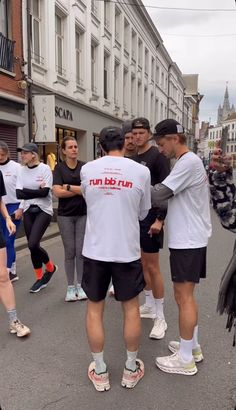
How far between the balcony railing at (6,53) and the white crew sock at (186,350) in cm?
1027

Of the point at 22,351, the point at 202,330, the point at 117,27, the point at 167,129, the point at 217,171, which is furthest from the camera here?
the point at 117,27

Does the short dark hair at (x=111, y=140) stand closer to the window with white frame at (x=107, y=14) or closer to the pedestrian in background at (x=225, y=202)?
the pedestrian in background at (x=225, y=202)

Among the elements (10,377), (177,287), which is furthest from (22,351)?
(177,287)

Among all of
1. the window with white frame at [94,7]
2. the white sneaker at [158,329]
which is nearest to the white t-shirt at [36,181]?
the white sneaker at [158,329]

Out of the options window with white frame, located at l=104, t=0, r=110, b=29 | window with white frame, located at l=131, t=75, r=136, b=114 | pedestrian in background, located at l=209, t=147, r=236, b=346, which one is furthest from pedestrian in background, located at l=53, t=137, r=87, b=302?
window with white frame, located at l=131, t=75, r=136, b=114

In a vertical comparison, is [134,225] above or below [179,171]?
below

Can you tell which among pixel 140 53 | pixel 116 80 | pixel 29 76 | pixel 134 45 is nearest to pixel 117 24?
pixel 116 80

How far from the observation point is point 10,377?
298cm

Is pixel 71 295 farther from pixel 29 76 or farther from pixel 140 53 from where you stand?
Result: pixel 140 53

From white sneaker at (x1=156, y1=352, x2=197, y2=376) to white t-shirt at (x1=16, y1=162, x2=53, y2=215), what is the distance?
2523mm

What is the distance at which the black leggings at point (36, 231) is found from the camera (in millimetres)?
4816

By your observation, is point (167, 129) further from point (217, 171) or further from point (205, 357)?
point (205, 357)

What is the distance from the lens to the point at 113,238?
270 centimetres

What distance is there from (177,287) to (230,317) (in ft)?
2.25
